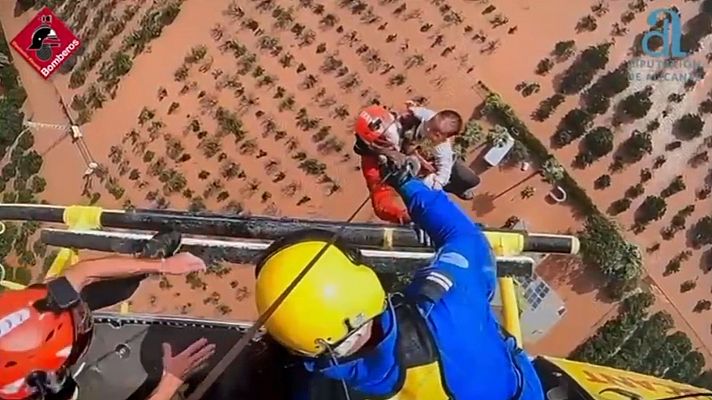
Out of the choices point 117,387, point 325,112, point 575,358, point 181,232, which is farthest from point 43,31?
point 575,358

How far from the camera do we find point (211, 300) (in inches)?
227

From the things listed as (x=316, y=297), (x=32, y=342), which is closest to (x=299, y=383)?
(x=316, y=297)

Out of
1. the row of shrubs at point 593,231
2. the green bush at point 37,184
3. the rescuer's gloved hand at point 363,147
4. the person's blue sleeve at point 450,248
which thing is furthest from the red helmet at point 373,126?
the green bush at point 37,184

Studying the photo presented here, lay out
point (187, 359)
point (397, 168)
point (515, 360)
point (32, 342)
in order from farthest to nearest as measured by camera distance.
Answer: point (397, 168)
point (187, 359)
point (515, 360)
point (32, 342)

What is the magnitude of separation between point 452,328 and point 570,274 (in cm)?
260

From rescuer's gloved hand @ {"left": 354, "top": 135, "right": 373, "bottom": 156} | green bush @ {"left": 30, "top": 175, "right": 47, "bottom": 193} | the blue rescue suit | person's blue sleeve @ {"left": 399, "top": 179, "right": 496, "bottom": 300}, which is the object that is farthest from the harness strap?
green bush @ {"left": 30, "top": 175, "right": 47, "bottom": 193}

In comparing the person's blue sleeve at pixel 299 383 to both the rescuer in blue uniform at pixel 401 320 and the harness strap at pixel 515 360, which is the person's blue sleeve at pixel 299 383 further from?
the harness strap at pixel 515 360

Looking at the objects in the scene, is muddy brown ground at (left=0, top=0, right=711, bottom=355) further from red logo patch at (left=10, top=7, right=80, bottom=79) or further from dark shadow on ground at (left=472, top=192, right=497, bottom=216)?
red logo patch at (left=10, top=7, right=80, bottom=79)

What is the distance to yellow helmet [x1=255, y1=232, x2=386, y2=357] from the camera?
9.65 feet

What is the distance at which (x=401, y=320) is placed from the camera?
316cm

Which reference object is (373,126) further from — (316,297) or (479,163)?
(316,297)

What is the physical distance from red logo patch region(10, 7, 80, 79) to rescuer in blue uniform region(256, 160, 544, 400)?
3.28 meters

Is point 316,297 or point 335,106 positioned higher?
point 316,297

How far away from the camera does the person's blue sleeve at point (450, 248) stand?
10.6 feet
